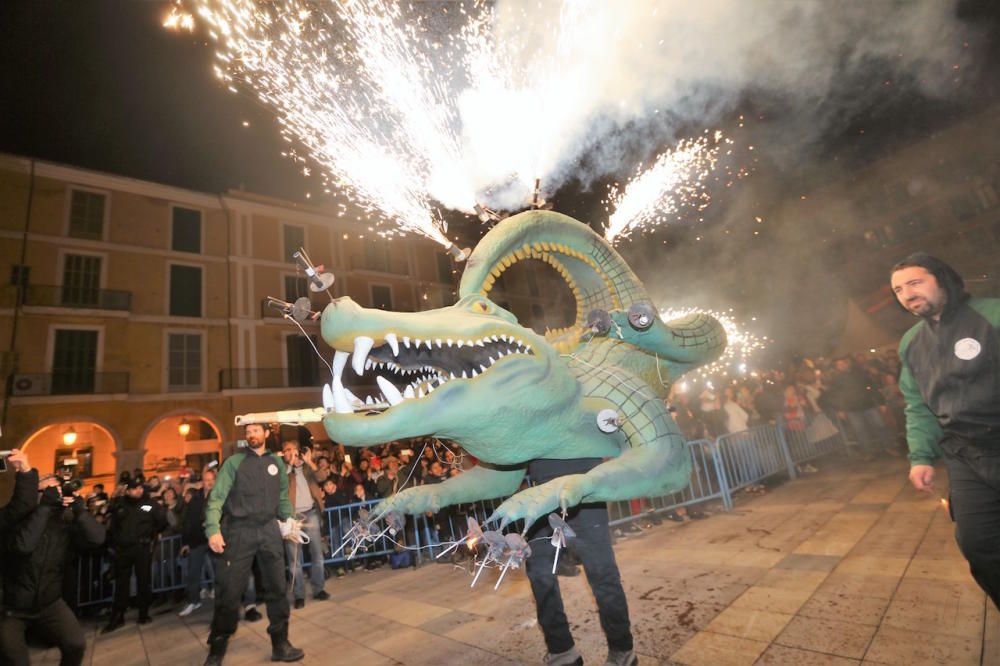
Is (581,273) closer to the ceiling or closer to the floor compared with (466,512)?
closer to the ceiling

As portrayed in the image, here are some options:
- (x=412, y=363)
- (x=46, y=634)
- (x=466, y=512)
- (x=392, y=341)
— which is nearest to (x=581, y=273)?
(x=412, y=363)

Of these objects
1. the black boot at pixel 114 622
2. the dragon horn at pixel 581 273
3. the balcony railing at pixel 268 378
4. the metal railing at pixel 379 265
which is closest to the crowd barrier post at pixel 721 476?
the dragon horn at pixel 581 273

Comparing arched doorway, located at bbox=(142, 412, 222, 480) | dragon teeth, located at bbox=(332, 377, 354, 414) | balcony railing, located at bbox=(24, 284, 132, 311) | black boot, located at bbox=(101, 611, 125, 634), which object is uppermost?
balcony railing, located at bbox=(24, 284, 132, 311)

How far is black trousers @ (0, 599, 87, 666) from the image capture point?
9.48ft

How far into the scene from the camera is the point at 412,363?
6.89 feet

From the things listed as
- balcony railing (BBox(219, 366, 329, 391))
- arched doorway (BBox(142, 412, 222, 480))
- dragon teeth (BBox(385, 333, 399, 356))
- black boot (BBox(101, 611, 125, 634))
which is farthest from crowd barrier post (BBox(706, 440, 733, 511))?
arched doorway (BBox(142, 412, 222, 480))

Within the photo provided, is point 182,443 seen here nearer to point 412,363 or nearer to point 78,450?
point 78,450

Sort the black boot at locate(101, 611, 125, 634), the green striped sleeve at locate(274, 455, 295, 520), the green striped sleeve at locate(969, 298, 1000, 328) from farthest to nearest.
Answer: the black boot at locate(101, 611, 125, 634), the green striped sleeve at locate(274, 455, 295, 520), the green striped sleeve at locate(969, 298, 1000, 328)

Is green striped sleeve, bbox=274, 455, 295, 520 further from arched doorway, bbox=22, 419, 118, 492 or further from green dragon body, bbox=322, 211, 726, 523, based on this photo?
arched doorway, bbox=22, 419, 118, 492

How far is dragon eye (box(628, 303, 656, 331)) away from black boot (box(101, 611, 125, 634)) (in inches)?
278

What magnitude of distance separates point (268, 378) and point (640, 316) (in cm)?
1953

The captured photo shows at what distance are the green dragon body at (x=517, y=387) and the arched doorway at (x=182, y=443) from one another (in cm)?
1883

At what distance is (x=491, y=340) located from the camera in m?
2.15

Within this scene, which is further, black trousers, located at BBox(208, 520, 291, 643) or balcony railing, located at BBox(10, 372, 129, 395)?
balcony railing, located at BBox(10, 372, 129, 395)
